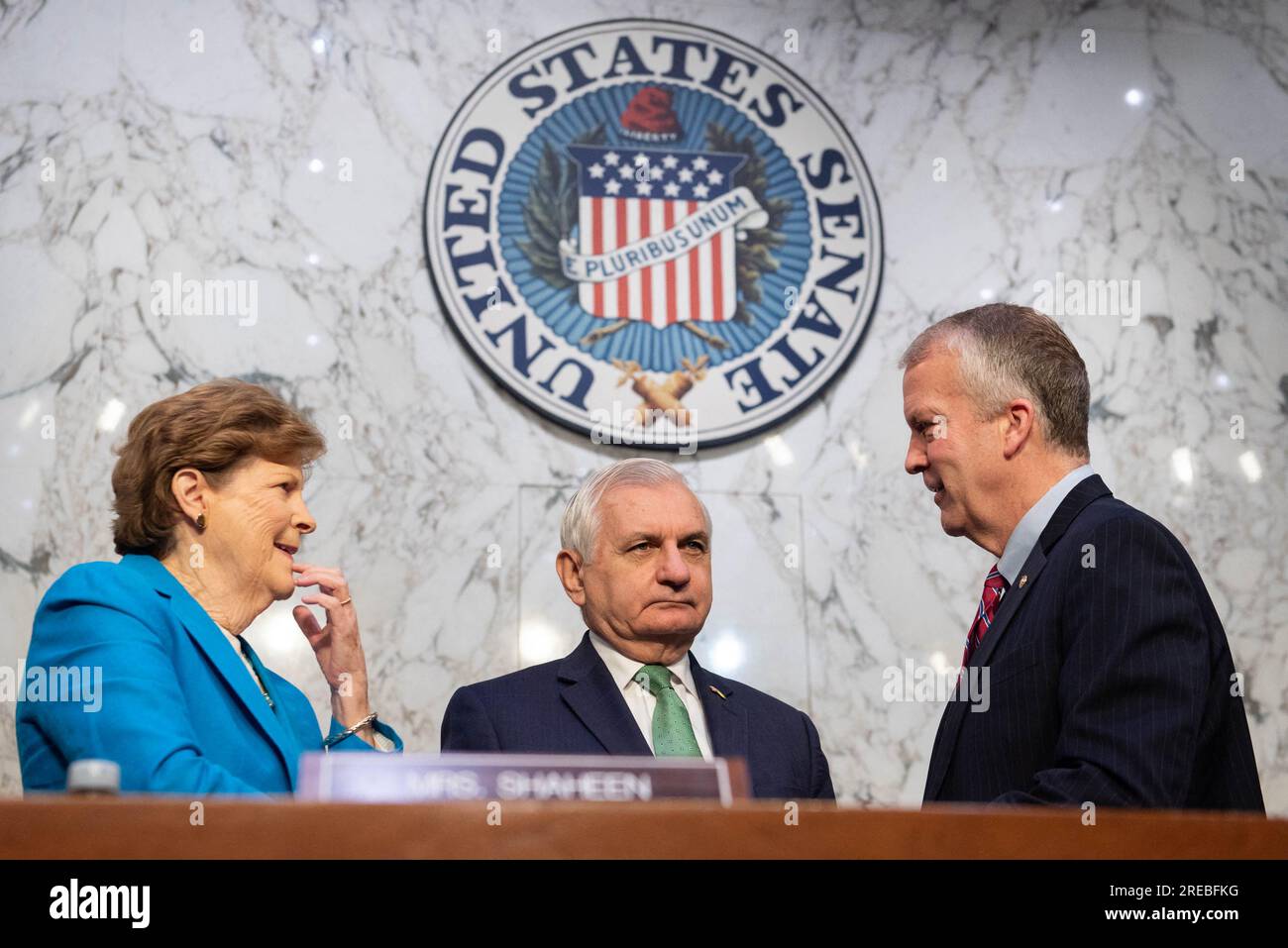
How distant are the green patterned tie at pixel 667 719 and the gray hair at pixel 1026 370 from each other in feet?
2.73

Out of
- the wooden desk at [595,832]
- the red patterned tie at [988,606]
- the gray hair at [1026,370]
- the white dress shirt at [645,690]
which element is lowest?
the wooden desk at [595,832]

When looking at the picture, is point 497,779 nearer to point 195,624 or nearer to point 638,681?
point 195,624

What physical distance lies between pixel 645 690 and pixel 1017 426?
2.98 feet

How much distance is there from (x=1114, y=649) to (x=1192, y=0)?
12.1 ft

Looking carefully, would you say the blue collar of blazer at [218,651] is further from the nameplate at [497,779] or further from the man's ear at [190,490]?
the nameplate at [497,779]

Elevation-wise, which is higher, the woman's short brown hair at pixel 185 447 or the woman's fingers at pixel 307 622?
the woman's short brown hair at pixel 185 447

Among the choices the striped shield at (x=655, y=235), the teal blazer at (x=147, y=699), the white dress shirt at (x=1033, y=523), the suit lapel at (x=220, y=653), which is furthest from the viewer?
the striped shield at (x=655, y=235)

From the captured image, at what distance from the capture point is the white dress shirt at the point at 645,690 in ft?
9.73

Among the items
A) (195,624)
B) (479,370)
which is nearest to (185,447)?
(195,624)

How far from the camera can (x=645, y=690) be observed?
303cm

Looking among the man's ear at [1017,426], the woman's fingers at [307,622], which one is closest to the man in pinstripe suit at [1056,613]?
the man's ear at [1017,426]

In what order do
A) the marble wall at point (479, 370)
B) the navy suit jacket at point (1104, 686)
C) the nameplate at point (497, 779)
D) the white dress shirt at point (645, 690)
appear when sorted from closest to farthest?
1. the nameplate at point (497, 779)
2. the navy suit jacket at point (1104, 686)
3. the white dress shirt at point (645, 690)
4. the marble wall at point (479, 370)

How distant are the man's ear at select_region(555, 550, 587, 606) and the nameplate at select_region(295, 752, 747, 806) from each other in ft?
5.80

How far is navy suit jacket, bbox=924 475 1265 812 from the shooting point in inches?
83.8
